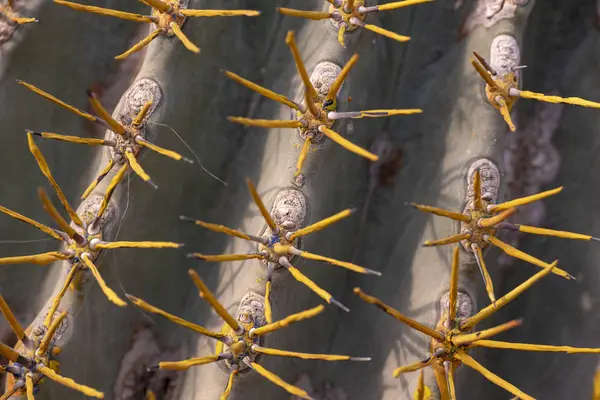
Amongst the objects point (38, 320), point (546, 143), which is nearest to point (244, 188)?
point (38, 320)

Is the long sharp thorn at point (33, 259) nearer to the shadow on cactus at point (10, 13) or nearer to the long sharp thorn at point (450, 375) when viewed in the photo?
the shadow on cactus at point (10, 13)

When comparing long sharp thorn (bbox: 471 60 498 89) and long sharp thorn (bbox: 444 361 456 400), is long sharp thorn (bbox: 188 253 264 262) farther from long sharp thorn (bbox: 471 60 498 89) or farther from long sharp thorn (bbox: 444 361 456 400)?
long sharp thorn (bbox: 471 60 498 89)

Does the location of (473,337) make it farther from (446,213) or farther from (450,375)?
(446,213)

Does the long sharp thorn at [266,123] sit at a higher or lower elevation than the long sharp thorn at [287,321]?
higher

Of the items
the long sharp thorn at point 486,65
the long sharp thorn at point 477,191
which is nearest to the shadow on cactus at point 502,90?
the long sharp thorn at point 486,65

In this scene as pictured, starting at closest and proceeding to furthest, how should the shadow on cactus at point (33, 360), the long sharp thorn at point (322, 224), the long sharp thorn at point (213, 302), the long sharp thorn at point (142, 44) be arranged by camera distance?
the long sharp thorn at point (213, 302), the long sharp thorn at point (322, 224), the shadow on cactus at point (33, 360), the long sharp thorn at point (142, 44)

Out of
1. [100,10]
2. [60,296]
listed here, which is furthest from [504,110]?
[60,296]

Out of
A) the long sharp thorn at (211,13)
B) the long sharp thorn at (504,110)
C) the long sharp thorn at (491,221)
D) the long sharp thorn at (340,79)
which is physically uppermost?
the long sharp thorn at (211,13)
